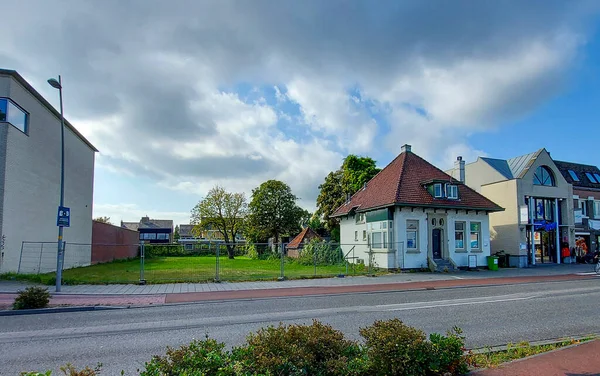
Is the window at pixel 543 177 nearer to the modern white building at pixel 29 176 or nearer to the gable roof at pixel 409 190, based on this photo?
the gable roof at pixel 409 190

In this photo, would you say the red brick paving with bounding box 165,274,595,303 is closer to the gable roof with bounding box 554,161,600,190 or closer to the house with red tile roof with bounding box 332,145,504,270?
the house with red tile roof with bounding box 332,145,504,270

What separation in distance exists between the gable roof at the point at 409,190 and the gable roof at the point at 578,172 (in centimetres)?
1368

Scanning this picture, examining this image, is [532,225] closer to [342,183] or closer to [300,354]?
[342,183]

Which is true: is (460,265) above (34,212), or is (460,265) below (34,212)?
below

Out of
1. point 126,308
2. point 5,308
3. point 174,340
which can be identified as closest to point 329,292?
point 126,308

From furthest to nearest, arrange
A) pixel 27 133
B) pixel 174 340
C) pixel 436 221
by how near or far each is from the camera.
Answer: pixel 436 221 → pixel 27 133 → pixel 174 340

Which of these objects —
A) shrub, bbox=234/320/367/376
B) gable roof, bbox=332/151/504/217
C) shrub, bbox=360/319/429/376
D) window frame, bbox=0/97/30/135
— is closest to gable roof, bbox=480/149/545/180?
gable roof, bbox=332/151/504/217

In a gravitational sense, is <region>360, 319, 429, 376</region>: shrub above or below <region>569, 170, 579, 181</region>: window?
below

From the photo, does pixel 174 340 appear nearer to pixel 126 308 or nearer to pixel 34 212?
pixel 126 308

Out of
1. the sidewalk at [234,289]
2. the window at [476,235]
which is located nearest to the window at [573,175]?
the window at [476,235]

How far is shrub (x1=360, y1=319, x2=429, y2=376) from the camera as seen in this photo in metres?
4.83

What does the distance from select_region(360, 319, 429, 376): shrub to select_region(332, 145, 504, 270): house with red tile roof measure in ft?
62.4

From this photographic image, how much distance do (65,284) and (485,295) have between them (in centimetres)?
1680

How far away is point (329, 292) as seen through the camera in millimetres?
15781
